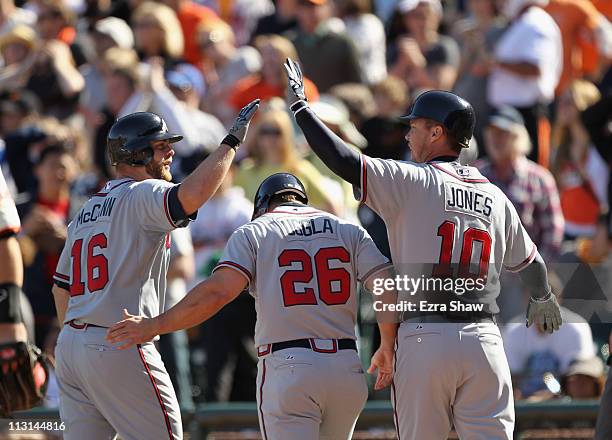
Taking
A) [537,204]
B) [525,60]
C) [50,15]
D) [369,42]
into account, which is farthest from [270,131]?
[50,15]

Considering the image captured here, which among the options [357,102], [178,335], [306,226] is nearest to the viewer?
[306,226]

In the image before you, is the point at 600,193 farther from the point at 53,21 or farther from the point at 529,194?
the point at 53,21

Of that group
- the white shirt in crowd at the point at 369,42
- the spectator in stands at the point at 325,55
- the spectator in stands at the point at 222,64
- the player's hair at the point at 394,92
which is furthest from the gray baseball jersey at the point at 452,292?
the white shirt in crowd at the point at 369,42

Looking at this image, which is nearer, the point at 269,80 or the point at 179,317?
the point at 179,317

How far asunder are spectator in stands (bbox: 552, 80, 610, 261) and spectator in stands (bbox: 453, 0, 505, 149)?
751 millimetres

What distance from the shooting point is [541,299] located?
23.3 feet

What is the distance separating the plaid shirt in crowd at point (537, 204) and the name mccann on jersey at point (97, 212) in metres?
4.40

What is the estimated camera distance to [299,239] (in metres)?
6.77

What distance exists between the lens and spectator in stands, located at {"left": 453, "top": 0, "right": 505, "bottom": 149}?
1222 cm

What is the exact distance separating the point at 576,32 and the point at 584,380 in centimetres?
454

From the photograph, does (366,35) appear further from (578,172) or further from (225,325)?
(225,325)

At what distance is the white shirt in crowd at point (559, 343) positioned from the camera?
9.69 metres

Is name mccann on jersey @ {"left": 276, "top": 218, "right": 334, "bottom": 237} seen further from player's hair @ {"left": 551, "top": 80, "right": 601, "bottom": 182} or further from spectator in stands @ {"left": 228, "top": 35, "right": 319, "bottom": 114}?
player's hair @ {"left": 551, "top": 80, "right": 601, "bottom": 182}

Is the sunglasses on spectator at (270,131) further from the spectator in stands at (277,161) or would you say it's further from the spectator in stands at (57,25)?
the spectator in stands at (57,25)
